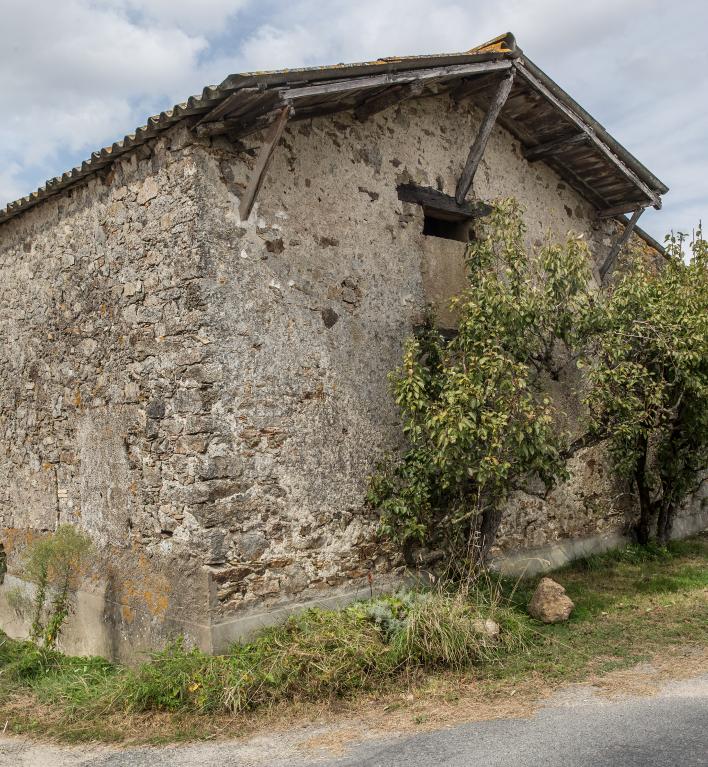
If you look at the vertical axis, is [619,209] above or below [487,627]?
above

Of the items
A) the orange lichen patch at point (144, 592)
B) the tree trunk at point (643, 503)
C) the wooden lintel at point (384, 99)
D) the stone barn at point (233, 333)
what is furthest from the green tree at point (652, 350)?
the orange lichen patch at point (144, 592)

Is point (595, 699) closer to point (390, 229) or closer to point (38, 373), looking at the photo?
point (390, 229)

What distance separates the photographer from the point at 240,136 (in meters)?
6.02

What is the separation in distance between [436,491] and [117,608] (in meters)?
2.89

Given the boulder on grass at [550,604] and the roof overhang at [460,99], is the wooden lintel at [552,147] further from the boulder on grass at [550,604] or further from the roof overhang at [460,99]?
the boulder on grass at [550,604]

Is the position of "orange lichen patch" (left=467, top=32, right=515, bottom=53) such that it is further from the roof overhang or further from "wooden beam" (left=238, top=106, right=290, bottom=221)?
"wooden beam" (left=238, top=106, right=290, bottom=221)

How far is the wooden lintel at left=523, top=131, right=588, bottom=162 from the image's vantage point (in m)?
8.70

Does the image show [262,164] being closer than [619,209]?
Yes

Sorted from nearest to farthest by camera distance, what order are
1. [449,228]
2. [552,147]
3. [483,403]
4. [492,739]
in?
1. [492,739]
2. [483,403]
3. [449,228]
4. [552,147]

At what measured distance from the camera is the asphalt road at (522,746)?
4012mm

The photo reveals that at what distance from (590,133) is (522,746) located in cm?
680

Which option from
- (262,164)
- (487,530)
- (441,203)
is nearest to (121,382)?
(262,164)

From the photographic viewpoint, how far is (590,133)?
863 cm

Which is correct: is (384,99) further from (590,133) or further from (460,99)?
(590,133)
